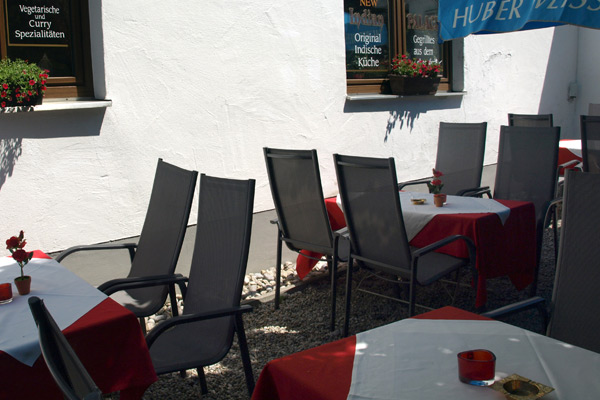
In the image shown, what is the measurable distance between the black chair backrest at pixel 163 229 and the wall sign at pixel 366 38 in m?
3.56

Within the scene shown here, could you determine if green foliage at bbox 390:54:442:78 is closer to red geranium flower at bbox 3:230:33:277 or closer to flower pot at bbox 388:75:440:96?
flower pot at bbox 388:75:440:96

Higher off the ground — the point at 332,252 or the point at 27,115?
the point at 27,115

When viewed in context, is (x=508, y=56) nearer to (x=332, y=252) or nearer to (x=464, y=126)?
(x=464, y=126)

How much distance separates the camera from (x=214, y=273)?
9.48 ft

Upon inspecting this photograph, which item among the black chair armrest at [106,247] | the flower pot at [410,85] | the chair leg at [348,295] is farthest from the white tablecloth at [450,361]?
the flower pot at [410,85]

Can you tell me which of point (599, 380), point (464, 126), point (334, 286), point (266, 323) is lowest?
point (266, 323)

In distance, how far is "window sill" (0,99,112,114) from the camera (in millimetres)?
4172

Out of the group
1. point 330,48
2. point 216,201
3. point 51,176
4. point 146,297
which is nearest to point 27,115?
point 51,176

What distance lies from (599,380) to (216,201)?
6.15 feet

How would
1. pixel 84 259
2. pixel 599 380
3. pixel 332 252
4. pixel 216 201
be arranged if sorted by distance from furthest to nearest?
pixel 84 259, pixel 332 252, pixel 216 201, pixel 599 380

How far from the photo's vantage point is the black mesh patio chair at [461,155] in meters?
5.56

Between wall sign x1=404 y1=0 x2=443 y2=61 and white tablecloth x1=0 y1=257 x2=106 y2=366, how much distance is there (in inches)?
217

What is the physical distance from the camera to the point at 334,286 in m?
4.17

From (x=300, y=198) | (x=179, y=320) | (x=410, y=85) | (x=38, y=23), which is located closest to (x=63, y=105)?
(x=38, y=23)
